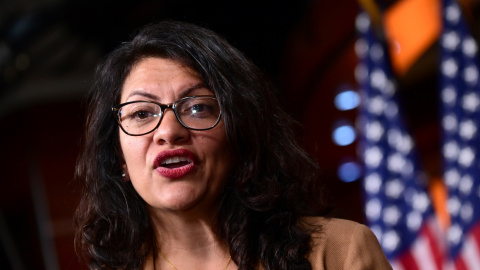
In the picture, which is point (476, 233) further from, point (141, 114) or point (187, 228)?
point (141, 114)

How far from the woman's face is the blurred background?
2.68 metres

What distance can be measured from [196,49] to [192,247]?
0.50 m

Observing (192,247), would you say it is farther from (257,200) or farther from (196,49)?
(196,49)

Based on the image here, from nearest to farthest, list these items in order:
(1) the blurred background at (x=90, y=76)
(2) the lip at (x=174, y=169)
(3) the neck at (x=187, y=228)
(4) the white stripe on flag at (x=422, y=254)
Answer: (2) the lip at (x=174, y=169)
(3) the neck at (x=187, y=228)
(4) the white stripe on flag at (x=422, y=254)
(1) the blurred background at (x=90, y=76)

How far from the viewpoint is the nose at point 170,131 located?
1534mm

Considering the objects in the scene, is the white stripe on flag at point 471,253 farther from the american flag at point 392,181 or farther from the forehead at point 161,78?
the forehead at point 161,78

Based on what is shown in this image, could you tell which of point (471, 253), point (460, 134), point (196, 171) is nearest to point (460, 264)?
point (471, 253)

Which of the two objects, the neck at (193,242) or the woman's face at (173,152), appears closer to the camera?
the woman's face at (173,152)

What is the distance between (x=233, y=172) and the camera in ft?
5.52

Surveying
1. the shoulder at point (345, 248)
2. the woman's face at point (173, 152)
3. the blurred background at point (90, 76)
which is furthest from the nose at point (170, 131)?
the blurred background at point (90, 76)

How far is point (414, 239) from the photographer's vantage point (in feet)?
11.8

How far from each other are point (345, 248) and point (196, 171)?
0.42m

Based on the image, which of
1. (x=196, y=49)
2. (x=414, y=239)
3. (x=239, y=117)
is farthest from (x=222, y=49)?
(x=414, y=239)

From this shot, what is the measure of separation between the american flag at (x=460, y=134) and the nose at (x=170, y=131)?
235 centimetres
